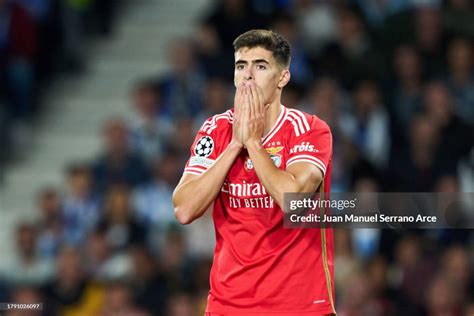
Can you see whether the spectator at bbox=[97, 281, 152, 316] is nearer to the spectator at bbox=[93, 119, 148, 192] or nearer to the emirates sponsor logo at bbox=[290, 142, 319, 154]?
the spectator at bbox=[93, 119, 148, 192]

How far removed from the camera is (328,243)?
19.1ft

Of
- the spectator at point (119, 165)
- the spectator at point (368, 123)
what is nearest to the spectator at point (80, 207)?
the spectator at point (119, 165)

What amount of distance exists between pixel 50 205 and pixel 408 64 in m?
4.15

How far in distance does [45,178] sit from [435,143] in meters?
5.22

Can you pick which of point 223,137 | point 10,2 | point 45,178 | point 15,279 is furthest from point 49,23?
point 223,137

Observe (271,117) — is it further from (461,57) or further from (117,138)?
(117,138)

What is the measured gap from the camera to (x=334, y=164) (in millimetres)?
10930

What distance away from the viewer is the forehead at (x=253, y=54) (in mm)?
5758

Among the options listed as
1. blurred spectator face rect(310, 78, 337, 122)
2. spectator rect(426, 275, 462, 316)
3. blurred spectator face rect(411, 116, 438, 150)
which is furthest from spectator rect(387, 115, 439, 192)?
spectator rect(426, 275, 462, 316)

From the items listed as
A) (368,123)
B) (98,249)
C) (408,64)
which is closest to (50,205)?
(98,249)

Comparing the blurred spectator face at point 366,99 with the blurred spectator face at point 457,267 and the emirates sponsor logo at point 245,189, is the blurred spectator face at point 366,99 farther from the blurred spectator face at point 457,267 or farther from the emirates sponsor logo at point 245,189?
the emirates sponsor logo at point 245,189

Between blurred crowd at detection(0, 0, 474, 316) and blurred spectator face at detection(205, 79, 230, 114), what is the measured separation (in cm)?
1

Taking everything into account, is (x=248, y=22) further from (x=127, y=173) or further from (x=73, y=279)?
(x=73, y=279)

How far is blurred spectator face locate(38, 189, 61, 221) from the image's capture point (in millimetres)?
12125
